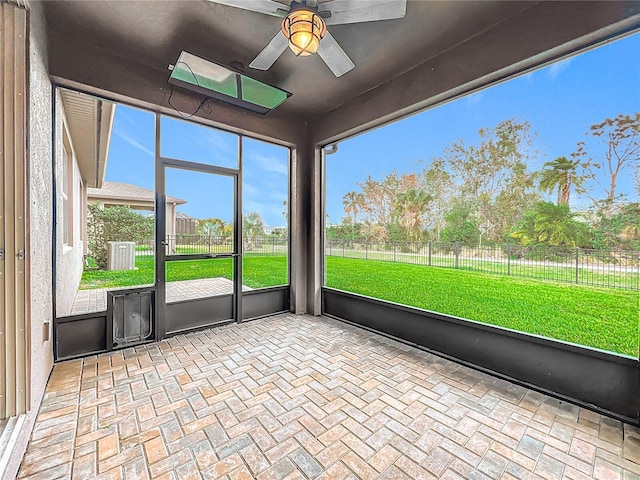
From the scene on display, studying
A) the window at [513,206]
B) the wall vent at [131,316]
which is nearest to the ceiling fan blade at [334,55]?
the window at [513,206]

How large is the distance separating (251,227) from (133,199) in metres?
1.45

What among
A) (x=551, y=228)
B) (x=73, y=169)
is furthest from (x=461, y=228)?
(x=73, y=169)

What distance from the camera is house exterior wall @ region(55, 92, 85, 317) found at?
8.99ft

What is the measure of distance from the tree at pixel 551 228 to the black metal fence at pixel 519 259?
8cm

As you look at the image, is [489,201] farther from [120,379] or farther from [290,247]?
[120,379]

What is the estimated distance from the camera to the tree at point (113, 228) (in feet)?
10.2

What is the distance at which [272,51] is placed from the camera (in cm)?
229

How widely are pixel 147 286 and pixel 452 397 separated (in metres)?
3.26

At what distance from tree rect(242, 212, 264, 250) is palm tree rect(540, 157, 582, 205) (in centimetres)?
344

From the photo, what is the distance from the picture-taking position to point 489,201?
346 centimetres

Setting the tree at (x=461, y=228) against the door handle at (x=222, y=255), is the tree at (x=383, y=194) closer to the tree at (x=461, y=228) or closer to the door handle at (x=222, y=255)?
the tree at (x=461, y=228)

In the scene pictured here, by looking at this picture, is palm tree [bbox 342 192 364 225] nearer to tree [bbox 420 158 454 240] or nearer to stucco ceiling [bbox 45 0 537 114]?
tree [bbox 420 158 454 240]

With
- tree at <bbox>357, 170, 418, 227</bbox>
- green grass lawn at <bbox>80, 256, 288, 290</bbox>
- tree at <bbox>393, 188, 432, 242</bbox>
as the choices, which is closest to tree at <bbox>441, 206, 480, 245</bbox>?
tree at <bbox>393, 188, 432, 242</bbox>

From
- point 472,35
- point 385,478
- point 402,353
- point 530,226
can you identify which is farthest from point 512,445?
point 472,35
